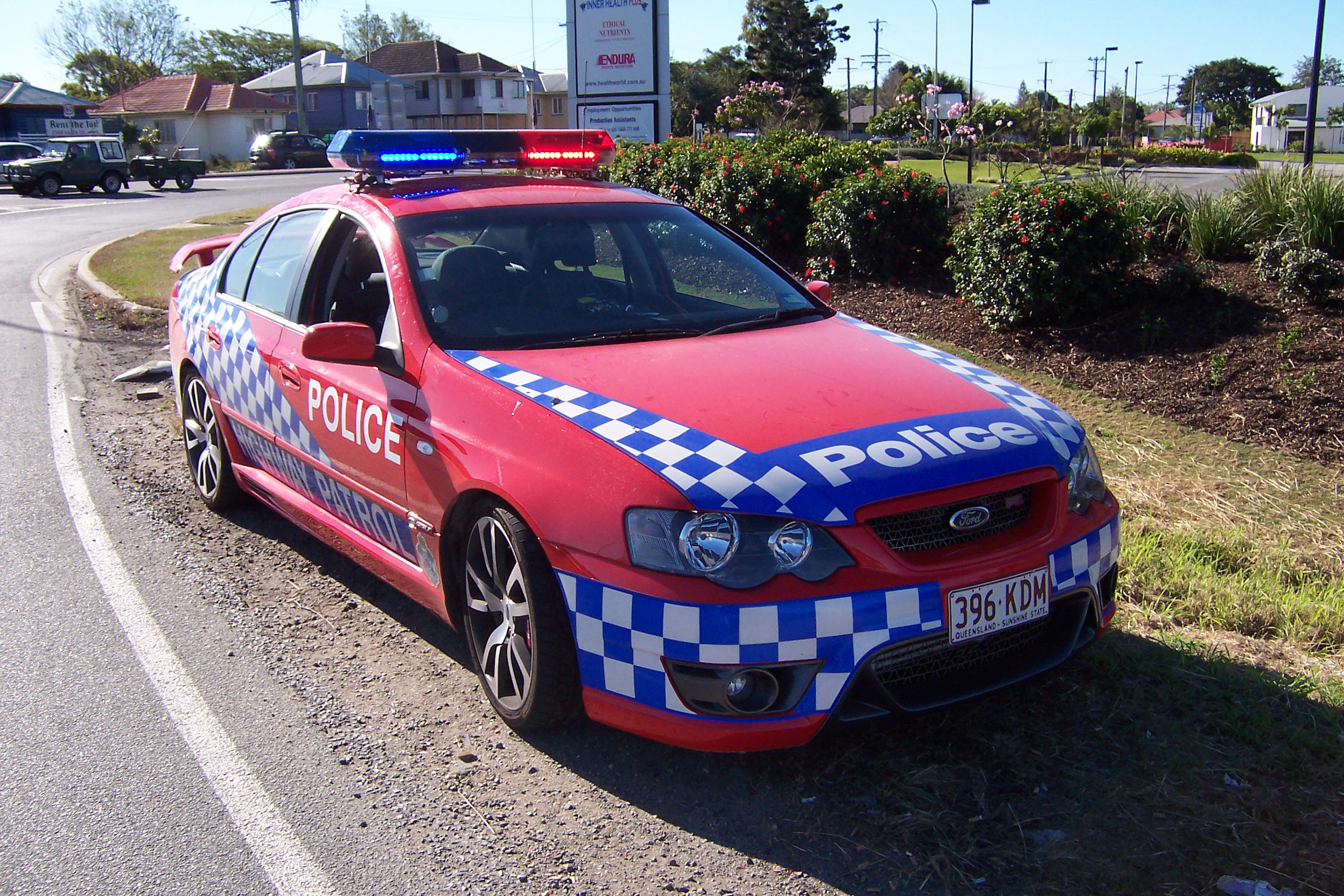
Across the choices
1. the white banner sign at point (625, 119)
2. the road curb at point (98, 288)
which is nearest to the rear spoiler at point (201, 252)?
the road curb at point (98, 288)

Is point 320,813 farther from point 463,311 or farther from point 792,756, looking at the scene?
point 463,311

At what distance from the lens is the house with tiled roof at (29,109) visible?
2335 inches

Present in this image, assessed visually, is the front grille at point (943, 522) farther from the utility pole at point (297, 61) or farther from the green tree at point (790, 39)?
the green tree at point (790, 39)

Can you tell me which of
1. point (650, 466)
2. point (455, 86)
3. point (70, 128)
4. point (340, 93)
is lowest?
point (650, 466)

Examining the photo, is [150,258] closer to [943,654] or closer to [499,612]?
[499,612]

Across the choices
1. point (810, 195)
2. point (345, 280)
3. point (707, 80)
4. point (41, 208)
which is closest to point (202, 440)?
point (345, 280)

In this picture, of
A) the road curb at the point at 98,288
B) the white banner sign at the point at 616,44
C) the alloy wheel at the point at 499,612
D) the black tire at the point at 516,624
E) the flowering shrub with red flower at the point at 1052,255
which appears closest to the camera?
the black tire at the point at 516,624

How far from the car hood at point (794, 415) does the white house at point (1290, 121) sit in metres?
81.1

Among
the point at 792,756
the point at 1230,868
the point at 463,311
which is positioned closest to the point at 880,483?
the point at 792,756

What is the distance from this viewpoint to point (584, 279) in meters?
4.19

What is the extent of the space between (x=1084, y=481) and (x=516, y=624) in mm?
1812

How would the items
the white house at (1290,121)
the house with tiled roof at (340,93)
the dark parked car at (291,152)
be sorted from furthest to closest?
the white house at (1290,121)
the house with tiled roof at (340,93)
the dark parked car at (291,152)

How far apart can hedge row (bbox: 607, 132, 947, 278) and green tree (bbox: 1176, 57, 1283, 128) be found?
118 metres

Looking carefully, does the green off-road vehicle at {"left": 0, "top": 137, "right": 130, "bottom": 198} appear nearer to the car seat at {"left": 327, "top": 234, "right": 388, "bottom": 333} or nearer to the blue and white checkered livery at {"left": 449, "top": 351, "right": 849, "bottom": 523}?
the car seat at {"left": 327, "top": 234, "right": 388, "bottom": 333}
